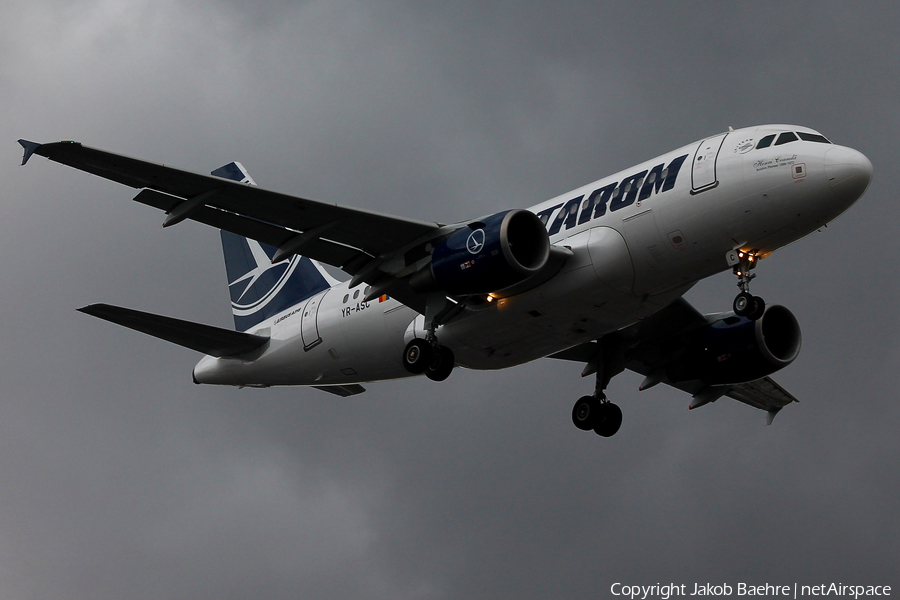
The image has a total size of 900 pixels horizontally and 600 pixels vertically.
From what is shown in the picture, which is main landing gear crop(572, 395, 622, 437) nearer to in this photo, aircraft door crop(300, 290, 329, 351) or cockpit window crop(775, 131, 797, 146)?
aircraft door crop(300, 290, 329, 351)

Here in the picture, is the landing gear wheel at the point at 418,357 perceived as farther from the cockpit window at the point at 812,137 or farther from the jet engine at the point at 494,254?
the cockpit window at the point at 812,137

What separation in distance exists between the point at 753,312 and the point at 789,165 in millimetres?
3397

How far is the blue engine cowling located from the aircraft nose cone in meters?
6.50

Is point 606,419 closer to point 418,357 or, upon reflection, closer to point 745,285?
point 418,357

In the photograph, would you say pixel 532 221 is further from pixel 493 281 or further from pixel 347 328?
pixel 347 328

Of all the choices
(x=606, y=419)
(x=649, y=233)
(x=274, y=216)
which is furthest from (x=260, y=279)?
(x=649, y=233)

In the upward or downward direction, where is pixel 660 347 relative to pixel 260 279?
downward

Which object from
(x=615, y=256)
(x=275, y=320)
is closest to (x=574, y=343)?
(x=615, y=256)

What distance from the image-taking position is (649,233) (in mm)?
26578

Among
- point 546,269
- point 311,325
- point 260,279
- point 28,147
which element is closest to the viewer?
point 28,147

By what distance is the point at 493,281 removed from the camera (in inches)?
1062

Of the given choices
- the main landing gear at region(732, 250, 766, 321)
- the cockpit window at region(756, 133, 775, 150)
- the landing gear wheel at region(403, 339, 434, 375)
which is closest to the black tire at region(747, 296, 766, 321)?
the main landing gear at region(732, 250, 766, 321)

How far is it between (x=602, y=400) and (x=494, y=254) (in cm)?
903

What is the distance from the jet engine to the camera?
26.7m
